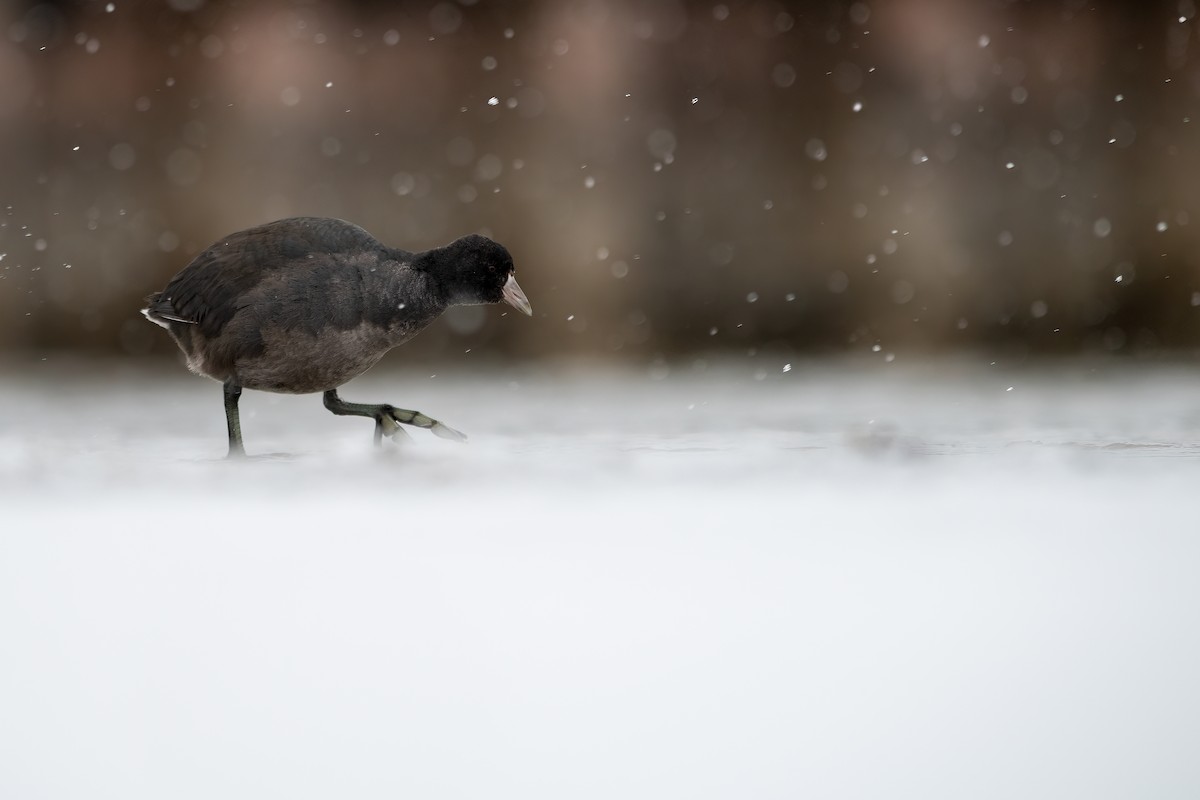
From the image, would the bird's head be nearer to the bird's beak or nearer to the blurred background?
the bird's beak

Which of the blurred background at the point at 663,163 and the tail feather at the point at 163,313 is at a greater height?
the blurred background at the point at 663,163

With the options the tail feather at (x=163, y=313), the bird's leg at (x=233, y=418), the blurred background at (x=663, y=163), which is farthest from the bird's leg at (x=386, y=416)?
the blurred background at (x=663, y=163)

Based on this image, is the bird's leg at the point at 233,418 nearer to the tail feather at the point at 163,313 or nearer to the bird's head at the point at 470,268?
the tail feather at the point at 163,313

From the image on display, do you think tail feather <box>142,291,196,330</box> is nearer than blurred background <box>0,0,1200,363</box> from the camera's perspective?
Yes

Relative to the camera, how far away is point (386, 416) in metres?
3.56

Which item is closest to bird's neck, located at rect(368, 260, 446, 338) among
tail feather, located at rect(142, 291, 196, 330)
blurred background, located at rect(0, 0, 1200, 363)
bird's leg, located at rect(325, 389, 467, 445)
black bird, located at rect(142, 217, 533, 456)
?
black bird, located at rect(142, 217, 533, 456)

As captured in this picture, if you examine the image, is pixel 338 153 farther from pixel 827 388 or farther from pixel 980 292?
pixel 980 292

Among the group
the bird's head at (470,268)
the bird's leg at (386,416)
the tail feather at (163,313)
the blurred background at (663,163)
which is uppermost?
the blurred background at (663,163)

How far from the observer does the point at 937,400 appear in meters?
4.52

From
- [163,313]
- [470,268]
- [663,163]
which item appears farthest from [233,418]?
[663,163]

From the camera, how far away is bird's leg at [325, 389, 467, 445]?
3549 mm

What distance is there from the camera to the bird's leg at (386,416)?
11.6 feet

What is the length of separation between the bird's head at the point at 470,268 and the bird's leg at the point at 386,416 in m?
0.48

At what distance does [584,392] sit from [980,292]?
2.25 m
